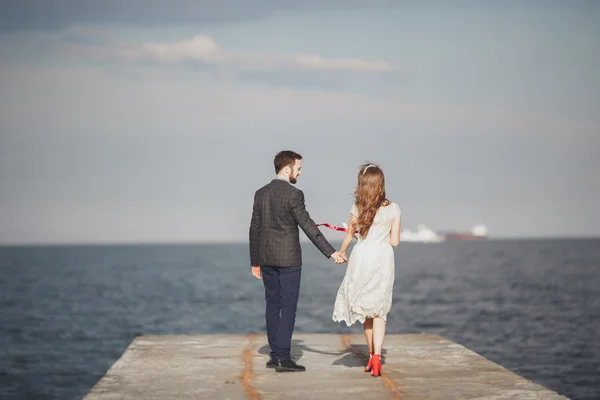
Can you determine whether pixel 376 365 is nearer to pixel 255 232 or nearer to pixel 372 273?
pixel 372 273

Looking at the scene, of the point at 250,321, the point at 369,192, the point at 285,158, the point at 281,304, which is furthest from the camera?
the point at 250,321

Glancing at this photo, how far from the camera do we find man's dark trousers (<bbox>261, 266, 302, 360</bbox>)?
31.5 feet

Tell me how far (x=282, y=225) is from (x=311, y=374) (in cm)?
172

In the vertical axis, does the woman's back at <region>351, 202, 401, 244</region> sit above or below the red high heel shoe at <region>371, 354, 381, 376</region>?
above

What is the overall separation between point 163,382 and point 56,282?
76.8 metres

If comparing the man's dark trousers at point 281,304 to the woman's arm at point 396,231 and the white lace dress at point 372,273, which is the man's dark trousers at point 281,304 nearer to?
the white lace dress at point 372,273

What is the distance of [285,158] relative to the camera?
375 inches

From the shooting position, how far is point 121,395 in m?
8.43

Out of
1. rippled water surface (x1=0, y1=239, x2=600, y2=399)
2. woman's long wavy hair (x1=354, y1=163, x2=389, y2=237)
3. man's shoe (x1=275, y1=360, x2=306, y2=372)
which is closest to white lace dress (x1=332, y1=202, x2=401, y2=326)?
woman's long wavy hair (x1=354, y1=163, x2=389, y2=237)

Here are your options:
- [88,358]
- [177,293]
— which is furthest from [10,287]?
[88,358]

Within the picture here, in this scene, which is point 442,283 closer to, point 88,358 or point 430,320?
point 430,320

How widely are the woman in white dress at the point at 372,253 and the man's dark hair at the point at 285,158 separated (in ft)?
2.58

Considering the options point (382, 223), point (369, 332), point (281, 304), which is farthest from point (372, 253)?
point (281, 304)

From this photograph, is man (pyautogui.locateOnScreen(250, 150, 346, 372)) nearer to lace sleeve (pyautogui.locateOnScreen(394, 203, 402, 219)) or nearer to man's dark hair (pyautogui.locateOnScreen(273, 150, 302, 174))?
man's dark hair (pyautogui.locateOnScreen(273, 150, 302, 174))
